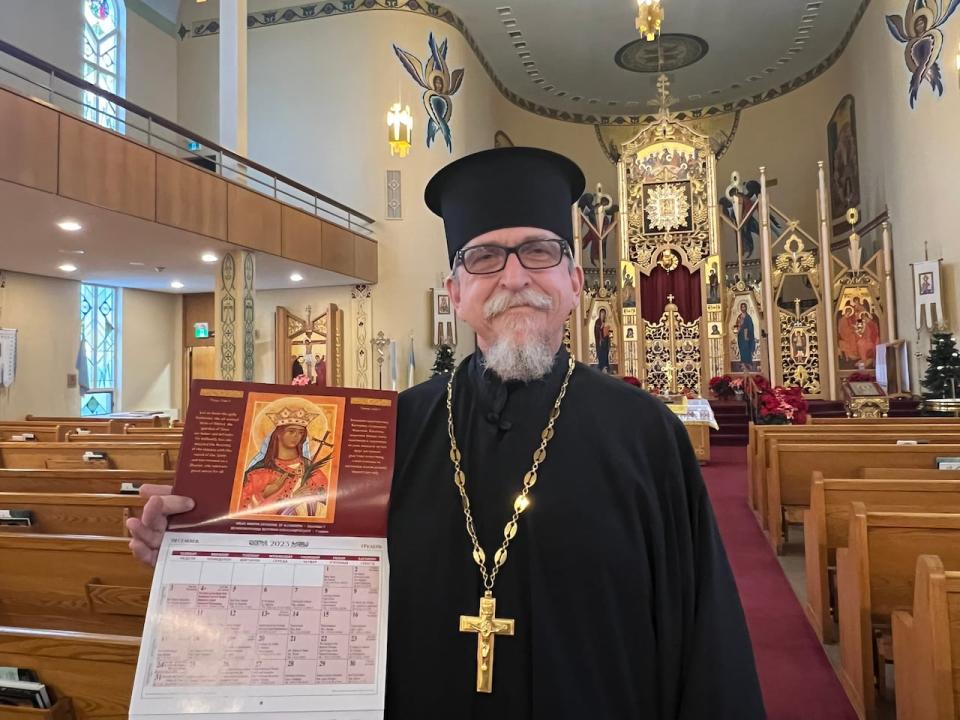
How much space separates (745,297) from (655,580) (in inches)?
513

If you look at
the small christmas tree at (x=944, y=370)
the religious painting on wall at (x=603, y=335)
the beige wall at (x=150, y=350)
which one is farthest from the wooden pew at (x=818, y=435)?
the beige wall at (x=150, y=350)

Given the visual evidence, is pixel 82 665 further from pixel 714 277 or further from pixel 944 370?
pixel 714 277

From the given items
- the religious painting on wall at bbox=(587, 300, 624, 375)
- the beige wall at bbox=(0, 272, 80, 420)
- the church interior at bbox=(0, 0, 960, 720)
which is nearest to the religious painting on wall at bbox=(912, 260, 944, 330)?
the church interior at bbox=(0, 0, 960, 720)

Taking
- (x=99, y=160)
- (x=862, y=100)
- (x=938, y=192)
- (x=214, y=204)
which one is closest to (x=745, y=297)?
(x=938, y=192)

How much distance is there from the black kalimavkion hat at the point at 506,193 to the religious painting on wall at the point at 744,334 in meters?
12.5

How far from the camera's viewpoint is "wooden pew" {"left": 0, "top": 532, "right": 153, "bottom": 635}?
2.24 meters

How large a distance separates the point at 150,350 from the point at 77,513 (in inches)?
466

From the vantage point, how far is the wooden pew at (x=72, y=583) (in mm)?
2236

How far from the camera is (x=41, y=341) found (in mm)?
10938

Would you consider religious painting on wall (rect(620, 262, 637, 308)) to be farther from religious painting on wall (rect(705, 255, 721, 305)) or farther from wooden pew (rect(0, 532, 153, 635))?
wooden pew (rect(0, 532, 153, 635))

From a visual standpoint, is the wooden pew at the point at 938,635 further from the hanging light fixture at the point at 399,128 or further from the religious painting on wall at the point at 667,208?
the religious painting on wall at the point at 667,208

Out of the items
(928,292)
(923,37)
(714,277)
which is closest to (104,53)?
(714,277)

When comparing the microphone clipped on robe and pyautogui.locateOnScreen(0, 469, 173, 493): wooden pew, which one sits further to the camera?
pyautogui.locateOnScreen(0, 469, 173, 493): wooden pew

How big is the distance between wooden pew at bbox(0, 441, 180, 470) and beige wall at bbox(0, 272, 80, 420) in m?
6.44
